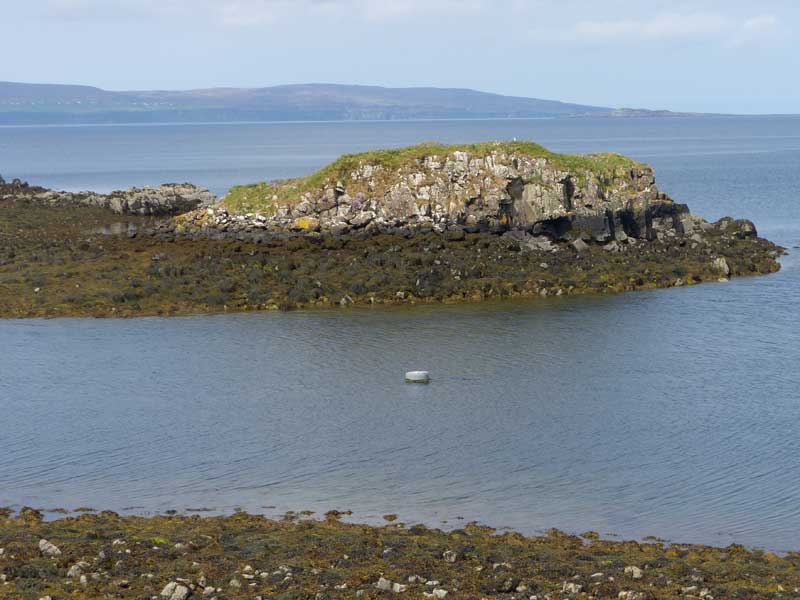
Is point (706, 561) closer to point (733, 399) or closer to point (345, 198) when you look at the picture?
point (733, 399)

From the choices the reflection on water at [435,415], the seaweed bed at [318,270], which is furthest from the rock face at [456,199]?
the reflection on water at [435,415]

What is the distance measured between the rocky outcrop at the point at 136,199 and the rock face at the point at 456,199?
61.9ft

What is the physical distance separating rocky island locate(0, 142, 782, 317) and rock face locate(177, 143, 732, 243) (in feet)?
0.31

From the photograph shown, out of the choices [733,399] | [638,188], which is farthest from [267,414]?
[638,188]

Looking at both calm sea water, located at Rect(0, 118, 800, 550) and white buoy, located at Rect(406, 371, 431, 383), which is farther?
white buoy, located at Rect(406, 371, 431, 383)

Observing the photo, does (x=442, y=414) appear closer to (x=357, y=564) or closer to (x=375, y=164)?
(x=357, y=564)

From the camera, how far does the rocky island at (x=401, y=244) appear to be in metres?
57.4

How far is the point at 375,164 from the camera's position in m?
71.1

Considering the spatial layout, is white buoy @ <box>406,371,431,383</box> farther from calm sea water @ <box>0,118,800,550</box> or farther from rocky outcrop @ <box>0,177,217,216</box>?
rocky outcrop @ <box>0,177,217,216</box>

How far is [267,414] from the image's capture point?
121 feet

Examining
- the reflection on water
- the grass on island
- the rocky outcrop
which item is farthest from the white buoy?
the rocky outcrop

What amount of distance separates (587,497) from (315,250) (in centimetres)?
3862

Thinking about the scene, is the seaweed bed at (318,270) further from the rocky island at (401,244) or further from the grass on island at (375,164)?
the grass on island at (375,164)

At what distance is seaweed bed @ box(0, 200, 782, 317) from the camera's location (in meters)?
56.3
